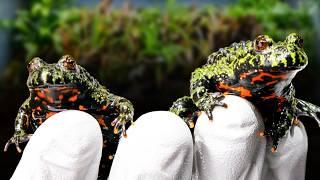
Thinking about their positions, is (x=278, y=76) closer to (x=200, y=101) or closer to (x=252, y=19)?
(x=200, y=101)

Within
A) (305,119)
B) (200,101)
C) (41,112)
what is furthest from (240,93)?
(305,119)

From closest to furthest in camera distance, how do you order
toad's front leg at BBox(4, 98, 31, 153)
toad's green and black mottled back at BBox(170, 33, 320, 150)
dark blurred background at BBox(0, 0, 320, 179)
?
toad's green and black mottled back at BBox(170, 33, 320, 150), toad's front leg at BBox(4, 98, 31, 153), dark blurred background at BBox(0, 0, 320, 179)

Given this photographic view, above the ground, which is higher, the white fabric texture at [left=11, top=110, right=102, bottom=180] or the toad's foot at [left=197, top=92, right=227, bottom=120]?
the toad's foot at [left=197, top=92, right=227, bottom=120]

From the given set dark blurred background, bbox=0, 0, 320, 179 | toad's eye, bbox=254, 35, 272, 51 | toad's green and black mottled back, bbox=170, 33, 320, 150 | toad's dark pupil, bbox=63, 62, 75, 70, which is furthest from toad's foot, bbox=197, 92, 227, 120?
dark blurred background, bbox=0, 0, 320, 179

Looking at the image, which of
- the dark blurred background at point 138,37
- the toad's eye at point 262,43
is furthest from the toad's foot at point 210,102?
the dark blurred background at point 138,37

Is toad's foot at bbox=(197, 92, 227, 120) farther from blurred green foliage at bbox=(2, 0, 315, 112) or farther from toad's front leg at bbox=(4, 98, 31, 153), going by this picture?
blurred green foliage at bbox=(2, 0, 315, 112)

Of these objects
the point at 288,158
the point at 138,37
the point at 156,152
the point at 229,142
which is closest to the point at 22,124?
the point at 156,152
